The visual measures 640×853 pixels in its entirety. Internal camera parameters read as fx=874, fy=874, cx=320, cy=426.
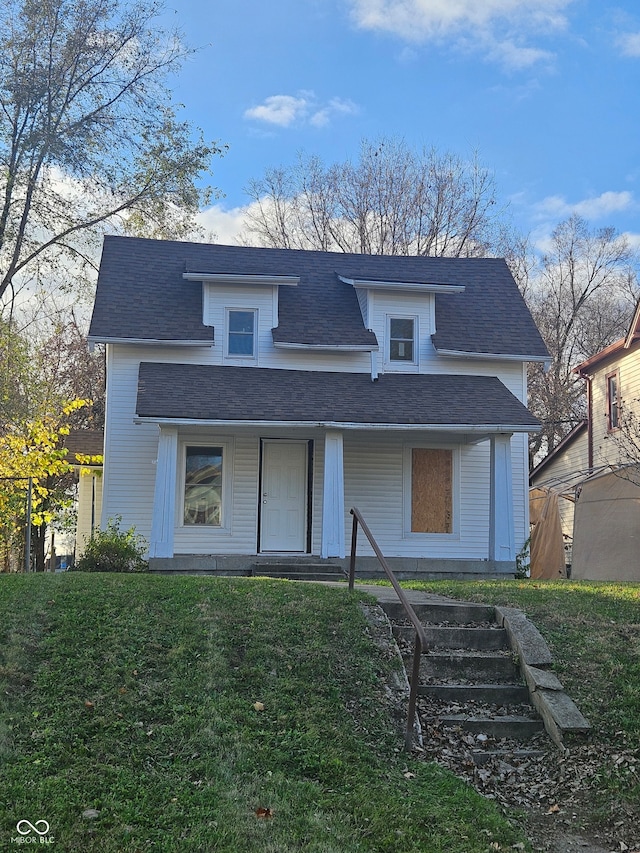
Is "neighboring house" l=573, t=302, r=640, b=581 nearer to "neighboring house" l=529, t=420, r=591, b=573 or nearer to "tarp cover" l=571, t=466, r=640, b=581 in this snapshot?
"tarp cover" l=571, t=466, r=640, b=581

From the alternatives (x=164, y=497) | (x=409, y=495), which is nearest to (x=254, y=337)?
(x=164, y=497)

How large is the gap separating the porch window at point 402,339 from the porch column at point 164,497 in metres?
5.29

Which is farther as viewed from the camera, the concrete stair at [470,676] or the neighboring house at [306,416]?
the neighboring house at [306,416]

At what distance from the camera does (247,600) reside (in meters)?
9.28

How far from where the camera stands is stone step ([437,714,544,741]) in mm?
7469

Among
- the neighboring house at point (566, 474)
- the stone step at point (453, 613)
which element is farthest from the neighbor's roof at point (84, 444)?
the stone step at point (453, 613)

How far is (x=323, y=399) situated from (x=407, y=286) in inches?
137

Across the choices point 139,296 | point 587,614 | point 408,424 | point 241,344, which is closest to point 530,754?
point 587,614

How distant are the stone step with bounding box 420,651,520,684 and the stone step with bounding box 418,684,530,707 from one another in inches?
11.8

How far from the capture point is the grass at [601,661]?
21.9ft

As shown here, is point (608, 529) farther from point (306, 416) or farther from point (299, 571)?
point (306, 416)

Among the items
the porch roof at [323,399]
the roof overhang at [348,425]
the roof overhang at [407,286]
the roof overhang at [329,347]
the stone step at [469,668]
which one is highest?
the roof overhang at [407,286]

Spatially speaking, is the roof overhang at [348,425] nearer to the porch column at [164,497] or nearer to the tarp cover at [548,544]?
the porch column at [164,497]

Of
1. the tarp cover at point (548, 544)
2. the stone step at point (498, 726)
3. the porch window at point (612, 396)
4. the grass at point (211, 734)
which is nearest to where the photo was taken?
the grass at point (211, 734)
